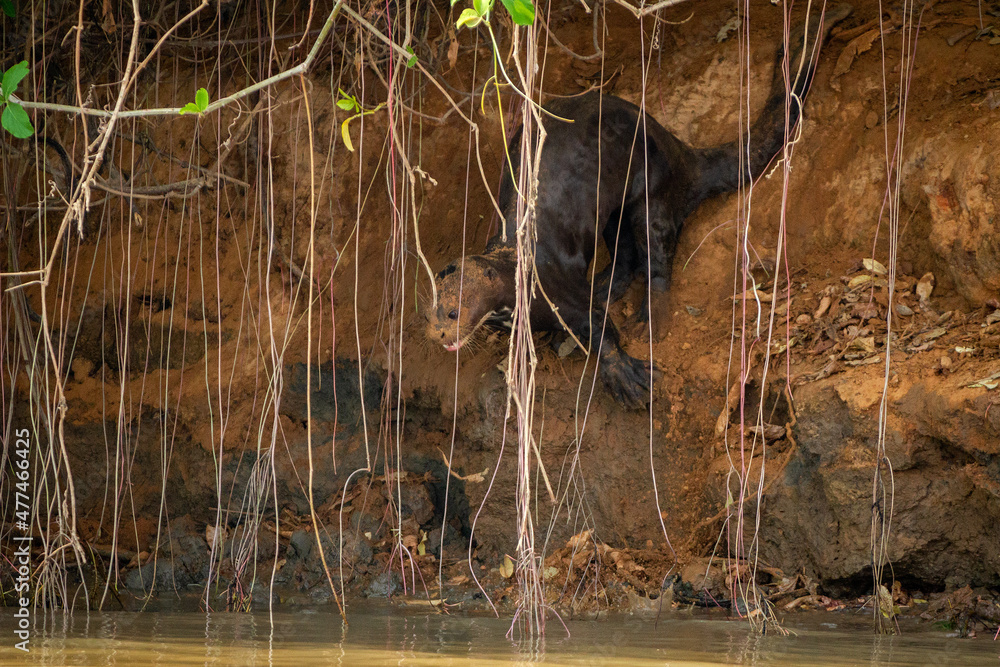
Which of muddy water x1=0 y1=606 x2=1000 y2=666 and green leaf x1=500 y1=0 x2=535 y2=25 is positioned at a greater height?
green leaf x1=500 y1=0 x2=535 y2=25

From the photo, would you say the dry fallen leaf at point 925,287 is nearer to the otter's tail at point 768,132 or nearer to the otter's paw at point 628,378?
the otter's tail at point 768,132

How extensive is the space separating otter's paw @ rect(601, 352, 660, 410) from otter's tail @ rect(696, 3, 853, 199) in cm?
81

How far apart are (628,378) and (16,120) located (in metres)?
2.06

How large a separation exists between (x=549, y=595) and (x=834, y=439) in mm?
1032

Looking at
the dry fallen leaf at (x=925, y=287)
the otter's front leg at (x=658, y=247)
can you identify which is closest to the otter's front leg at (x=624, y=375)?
the otter's front leg at (x=658, y=247)

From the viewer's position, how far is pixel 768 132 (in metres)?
3.54

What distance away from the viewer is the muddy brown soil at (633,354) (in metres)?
2.70

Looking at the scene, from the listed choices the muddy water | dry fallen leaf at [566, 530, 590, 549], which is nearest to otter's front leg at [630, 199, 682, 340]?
dry fallen leaf at [566, 530, 590, 549]

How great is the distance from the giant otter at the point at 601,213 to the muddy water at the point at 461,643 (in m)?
0.99

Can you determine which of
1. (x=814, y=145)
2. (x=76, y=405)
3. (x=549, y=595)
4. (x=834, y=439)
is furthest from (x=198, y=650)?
(x=814, y=145)

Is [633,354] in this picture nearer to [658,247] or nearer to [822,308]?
[658,247]

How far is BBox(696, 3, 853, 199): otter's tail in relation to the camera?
349 cm

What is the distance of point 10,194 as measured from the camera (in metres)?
3.24

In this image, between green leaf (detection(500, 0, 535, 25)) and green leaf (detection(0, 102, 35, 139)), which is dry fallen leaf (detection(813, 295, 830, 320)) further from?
green leaf (detection(0, 102, 35, 139))
